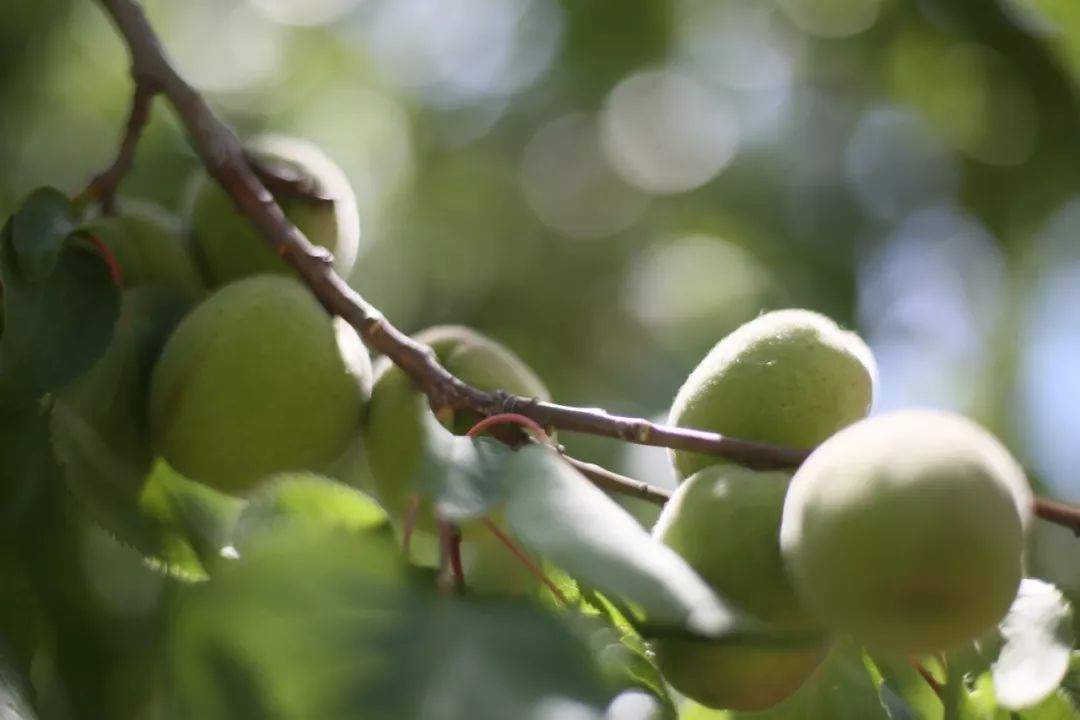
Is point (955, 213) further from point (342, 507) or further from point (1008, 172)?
Answer: point (342, 507)

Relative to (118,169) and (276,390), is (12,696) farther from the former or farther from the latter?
(118,169)

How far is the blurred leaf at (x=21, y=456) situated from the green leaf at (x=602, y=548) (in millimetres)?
439

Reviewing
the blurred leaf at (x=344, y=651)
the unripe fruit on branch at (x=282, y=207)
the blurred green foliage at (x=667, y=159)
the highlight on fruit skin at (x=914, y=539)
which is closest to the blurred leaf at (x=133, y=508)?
the unripe fruit on branch at (x=282, y=207)

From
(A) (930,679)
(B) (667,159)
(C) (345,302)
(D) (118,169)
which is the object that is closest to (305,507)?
(C) (345,302)

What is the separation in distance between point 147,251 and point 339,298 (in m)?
0.20

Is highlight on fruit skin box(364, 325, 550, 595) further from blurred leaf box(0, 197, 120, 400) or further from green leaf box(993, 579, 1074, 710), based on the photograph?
green leaf box(993, 579, 1074, 710)

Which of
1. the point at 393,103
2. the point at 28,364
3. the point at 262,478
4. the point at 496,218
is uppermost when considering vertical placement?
the point at 28,364

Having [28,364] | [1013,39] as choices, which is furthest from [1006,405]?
[28,364]

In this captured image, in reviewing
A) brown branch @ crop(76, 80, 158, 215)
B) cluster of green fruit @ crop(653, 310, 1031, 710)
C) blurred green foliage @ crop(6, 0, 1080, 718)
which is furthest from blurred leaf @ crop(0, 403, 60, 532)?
blurred green foliage @ crop(6, 0, 1080, 718)

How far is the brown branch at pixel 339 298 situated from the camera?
0.78m

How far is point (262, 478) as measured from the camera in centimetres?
94

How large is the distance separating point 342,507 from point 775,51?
122 inches

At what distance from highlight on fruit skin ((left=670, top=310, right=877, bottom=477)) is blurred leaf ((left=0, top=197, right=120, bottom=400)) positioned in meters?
0.45

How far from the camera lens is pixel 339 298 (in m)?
0.96
